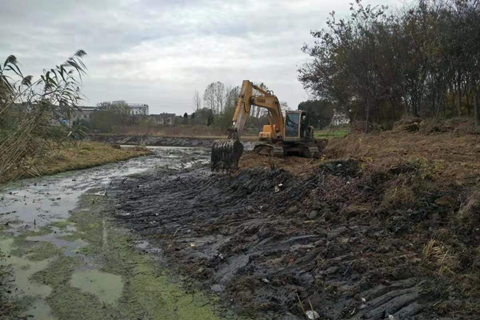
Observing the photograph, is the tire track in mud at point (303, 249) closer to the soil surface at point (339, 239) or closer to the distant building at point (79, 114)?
the soil surface at point (339, 239)

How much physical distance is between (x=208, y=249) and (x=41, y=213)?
539 centimetres

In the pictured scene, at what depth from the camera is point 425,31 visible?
18.9 m

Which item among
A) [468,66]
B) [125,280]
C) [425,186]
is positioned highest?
[468,66]

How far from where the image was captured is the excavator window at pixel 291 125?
17.2 metres

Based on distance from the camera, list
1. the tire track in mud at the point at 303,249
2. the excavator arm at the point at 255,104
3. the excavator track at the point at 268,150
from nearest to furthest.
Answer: the tire track in mud at the point at 303,249 < the excavator arm at the point at 255,104 < the excavator track at the point at 268,150

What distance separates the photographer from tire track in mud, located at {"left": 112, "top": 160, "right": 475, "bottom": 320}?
173 inches

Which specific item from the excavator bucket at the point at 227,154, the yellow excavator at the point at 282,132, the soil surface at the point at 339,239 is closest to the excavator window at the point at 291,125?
the yellow excavator at the point at 282,132

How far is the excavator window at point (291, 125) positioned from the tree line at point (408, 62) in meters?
6.58

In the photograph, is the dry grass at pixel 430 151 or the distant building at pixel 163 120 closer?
the dry grass at pixel 430 151

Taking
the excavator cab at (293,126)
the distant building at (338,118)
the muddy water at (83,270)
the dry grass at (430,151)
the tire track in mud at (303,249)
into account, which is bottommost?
the muddy water at (83,270)

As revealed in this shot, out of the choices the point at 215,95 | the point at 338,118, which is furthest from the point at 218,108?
the point at 338,118

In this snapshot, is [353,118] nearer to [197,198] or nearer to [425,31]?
[425,31]

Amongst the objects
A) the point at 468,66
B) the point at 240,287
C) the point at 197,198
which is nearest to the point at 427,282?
the point at 240,287

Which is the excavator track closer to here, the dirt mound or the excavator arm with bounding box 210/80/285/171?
the excavator arm with bounding box 210/80/285/171
